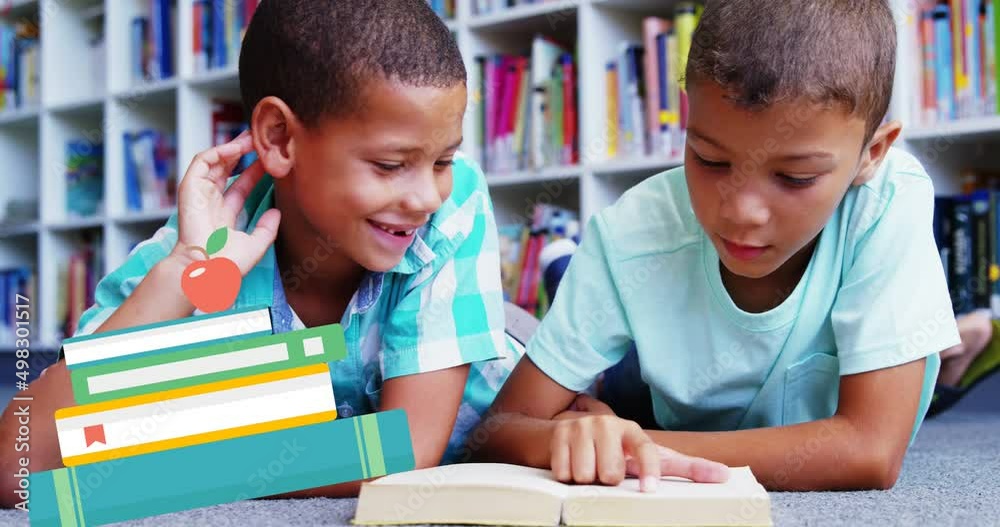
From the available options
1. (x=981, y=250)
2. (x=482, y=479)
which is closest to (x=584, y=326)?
(x=482, y=479)

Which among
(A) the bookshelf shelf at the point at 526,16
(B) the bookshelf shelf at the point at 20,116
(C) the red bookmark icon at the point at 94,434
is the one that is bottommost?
(C) the red bookmark icon at the point at 94,434

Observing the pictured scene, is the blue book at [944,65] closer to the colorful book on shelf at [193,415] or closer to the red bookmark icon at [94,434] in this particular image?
the colorful book on shelf at [193,415]

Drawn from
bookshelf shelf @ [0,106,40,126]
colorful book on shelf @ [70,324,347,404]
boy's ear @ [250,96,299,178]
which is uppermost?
bookshelf shelf @ [0,106,40,126]

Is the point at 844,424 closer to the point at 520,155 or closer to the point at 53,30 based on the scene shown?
the point at 520,155

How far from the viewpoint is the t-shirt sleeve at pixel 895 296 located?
3.15 ft

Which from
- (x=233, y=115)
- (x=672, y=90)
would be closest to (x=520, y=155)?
(x=672, y=90)

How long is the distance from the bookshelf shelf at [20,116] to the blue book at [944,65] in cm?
279

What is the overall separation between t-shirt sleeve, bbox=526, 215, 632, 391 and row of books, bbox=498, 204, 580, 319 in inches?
51.4

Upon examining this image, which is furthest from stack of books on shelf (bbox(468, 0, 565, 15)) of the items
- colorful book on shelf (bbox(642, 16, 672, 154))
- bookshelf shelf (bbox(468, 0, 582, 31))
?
colorful book on shelf (bbox(642, 16, 672, 154))

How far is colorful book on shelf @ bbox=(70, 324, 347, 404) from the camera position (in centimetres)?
72

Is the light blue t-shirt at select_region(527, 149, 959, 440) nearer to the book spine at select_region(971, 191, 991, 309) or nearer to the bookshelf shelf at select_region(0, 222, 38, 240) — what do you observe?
the book spine at select_region(971, 191, 991, 309)

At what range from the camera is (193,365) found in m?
0.72

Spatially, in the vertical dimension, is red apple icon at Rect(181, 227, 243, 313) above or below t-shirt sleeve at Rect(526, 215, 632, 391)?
above

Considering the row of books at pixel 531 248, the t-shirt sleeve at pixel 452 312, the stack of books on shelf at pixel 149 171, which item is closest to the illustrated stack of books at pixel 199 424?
the t-shirt sleeve at pixel 452 312
